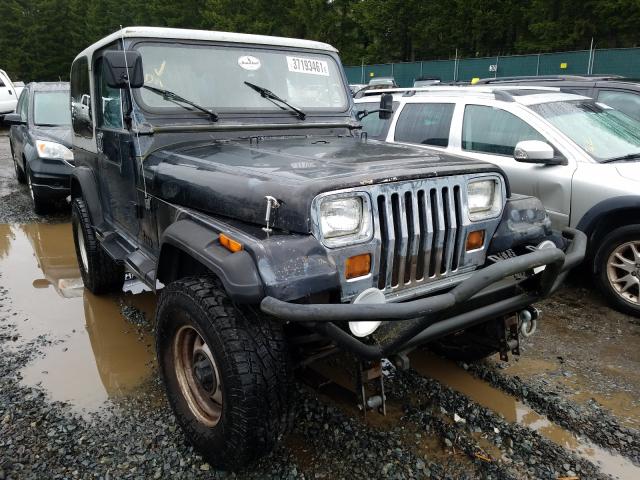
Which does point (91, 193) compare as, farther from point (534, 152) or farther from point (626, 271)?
point (626, 271)

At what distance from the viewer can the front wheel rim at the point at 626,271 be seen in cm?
434

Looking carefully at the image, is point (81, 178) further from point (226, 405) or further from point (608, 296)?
point (608, 296)

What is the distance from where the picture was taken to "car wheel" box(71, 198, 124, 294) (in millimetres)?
4527

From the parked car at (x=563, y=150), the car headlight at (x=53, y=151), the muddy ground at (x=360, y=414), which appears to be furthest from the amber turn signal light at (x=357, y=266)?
the car headlight at (x=53, y=151)

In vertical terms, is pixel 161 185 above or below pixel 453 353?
above

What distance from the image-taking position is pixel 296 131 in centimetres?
373

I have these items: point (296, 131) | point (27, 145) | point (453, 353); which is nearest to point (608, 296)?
point (453, 353)

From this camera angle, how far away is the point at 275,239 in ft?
7.34

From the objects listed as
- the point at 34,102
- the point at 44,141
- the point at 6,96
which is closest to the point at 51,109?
the point at 34,102

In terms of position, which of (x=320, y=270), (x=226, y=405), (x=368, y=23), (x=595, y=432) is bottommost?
(x=595, y=432)

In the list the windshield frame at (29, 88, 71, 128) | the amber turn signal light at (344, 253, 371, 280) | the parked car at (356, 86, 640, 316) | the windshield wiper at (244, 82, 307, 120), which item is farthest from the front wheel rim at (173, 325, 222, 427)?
the windshield frame at (29, 88, 71, 128)

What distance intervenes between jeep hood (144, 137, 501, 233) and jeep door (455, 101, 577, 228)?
7.06ft

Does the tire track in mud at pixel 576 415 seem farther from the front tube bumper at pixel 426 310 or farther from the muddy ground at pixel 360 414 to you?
the front tube bumper at pixel 426 310

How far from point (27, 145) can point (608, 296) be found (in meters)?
8.00
